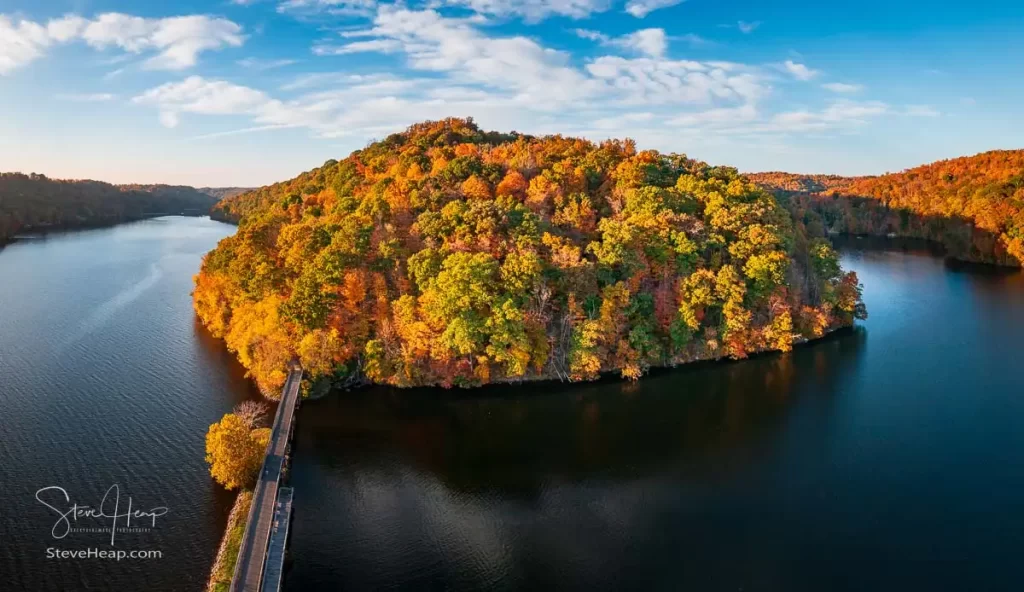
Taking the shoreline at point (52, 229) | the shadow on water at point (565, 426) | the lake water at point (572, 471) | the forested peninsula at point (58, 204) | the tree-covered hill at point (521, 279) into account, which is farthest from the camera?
the forested peninsula at point (58, 204)

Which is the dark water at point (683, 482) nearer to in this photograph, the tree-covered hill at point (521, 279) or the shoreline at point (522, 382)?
the shoreline at point (522, 382)

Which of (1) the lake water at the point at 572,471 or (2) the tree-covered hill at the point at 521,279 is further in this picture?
(2) the tree-covered hill at the point at 521,279

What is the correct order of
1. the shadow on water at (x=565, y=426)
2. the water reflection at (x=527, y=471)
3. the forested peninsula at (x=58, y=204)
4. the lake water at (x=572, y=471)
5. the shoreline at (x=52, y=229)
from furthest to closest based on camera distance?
the forested peninsula at (x=58, y=204) → the shoreline at (x=52, y=229) → the shadow on water at (x=565, y=426) → the water reflection at (x=527, y=471) → the lake water at (x=572, y=471)

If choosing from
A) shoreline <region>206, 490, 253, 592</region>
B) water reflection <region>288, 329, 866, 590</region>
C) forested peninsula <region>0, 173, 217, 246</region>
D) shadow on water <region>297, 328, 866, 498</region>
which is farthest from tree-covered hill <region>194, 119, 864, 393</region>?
forested peninsula <region>0, 173, 217, 246</region>

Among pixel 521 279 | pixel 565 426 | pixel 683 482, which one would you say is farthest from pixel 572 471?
pixel 521 279

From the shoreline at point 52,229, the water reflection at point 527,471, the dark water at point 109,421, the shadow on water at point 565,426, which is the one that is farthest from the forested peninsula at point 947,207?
the shoreline at point 52,229

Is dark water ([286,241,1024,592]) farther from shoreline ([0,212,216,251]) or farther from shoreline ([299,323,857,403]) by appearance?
shoreline ([0,212,216,251])

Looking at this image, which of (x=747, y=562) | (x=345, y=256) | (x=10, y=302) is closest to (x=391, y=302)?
(x=345, y=256)
